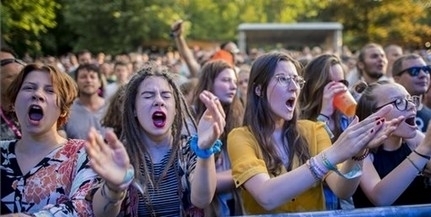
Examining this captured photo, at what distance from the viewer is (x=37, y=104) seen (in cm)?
301

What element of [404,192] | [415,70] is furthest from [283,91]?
[415,70]

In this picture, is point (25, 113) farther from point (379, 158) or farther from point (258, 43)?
point (258, 43)

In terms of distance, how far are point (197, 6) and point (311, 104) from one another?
127ft

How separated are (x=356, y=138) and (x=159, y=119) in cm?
92

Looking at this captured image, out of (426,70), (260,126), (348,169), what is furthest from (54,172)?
(426,70)

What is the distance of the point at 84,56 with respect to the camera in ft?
35.2

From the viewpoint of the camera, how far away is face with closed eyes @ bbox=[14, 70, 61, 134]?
9.87 ft

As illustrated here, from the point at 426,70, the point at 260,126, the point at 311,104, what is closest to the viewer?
the point at 260,126

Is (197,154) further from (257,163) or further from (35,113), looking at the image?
(35,113)

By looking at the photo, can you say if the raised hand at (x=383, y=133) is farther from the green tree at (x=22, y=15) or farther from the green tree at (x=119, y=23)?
the green tree at (x=119, y=23)

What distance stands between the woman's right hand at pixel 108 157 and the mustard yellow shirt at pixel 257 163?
2.62 ft

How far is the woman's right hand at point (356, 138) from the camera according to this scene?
2682 millimetres

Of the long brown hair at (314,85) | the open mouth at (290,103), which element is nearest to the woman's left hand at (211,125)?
the open mouth at (290,103)

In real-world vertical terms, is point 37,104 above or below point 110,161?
above
